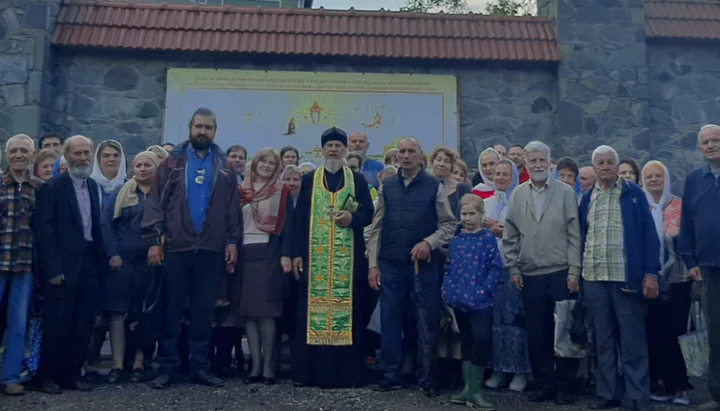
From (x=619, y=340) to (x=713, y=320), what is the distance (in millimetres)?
620

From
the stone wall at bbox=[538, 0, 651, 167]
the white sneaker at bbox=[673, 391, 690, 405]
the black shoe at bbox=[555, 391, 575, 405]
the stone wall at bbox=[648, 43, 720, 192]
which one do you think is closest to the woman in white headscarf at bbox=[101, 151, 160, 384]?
the black shoe at bbox=[555, 391, 575, 405]

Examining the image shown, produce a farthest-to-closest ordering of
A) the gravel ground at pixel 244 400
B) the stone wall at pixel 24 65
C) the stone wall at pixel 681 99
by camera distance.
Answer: the stone wall at pixel 681 99, the stone wall at pixel 24 65, the gravel ground at pixel 244 400

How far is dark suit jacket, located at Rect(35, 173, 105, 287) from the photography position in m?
5.11

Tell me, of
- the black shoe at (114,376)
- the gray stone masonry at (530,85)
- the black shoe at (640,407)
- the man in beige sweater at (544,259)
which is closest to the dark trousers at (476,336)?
the man in beige sweater at (544,259)

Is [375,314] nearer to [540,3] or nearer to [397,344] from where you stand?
[397,344]

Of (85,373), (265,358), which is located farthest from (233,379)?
(85,373)

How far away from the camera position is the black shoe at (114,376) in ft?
17.9

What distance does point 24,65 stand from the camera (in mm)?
8805

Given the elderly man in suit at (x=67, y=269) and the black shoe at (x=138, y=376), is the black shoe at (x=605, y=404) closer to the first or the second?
the black shoe at (x=138, y=376)

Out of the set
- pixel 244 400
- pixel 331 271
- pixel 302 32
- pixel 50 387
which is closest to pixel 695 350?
pixel 331 271

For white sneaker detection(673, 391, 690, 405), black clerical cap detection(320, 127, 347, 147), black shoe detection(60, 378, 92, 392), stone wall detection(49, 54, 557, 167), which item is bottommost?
white sneaker detection(673, 391, 690, 405)

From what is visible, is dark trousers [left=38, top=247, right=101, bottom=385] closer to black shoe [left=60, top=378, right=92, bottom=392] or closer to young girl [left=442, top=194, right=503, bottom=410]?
black shoe [left=60, top=378, right=92, bottom=392]

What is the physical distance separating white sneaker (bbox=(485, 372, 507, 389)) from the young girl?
0.49m

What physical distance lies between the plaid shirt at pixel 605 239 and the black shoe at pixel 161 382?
9.95ft
